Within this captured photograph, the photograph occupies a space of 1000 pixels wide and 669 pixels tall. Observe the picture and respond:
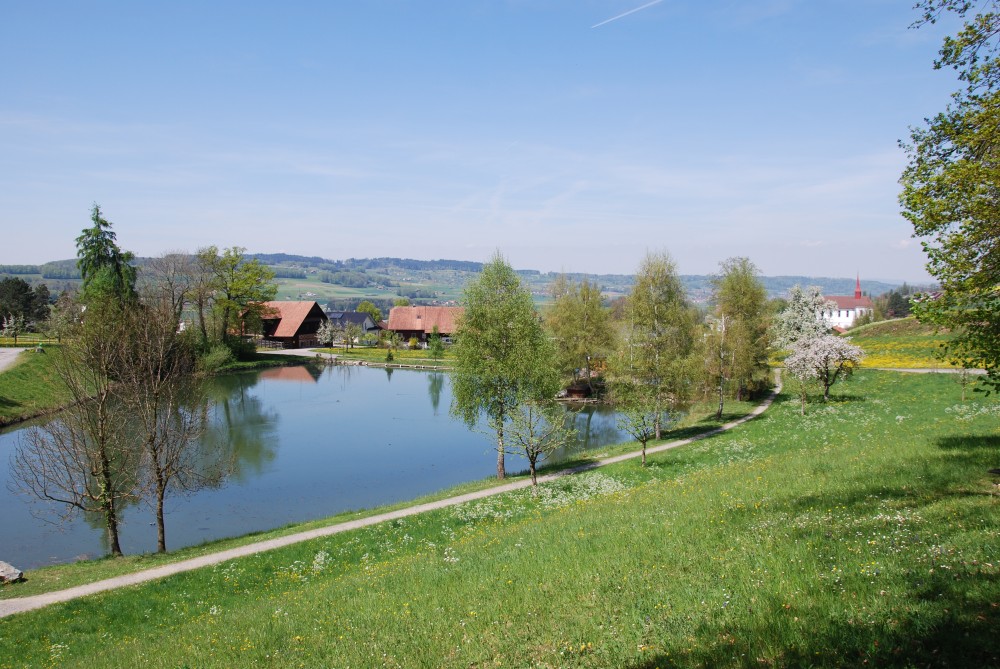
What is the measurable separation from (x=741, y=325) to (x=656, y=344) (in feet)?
41.0

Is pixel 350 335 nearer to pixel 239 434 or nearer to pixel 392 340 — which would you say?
pixel 392 340

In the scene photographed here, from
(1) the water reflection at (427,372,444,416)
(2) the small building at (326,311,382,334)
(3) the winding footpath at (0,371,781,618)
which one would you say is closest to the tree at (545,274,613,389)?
(1) the water reflection at (427,372,444,416)

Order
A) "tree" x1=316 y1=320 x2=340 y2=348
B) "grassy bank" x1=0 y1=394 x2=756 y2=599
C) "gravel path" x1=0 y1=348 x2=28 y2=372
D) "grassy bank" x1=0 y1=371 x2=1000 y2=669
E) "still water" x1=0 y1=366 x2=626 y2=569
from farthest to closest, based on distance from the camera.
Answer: "tree" x1=316 y1=320 x2=340 y2=348 → "gravel path" x1=0 y1=348 x2=28 y2=372 → "still water" x1=0 y1=366 x2=626 y2=569 → "grassy bank" x1=0 y1=394 x2=756 y2=599 → "grassy bank" x1=0 y1=371 x2=1000 y2=669

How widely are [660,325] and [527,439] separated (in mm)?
11935

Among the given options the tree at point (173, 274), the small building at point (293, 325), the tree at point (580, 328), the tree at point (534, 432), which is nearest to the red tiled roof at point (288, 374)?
the tree at point (173, 274)

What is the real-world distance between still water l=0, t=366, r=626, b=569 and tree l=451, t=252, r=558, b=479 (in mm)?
5285

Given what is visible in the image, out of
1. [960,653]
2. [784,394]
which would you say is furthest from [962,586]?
[784,394]

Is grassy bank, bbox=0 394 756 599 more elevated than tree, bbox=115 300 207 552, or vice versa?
tree, bbox=115 300 207 552

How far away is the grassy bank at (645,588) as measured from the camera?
6688 mm

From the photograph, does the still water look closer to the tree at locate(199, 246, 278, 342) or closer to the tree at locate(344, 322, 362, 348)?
the tree at locate(199, 246, 278, 342)

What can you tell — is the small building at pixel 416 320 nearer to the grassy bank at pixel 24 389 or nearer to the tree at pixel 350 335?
the tree at pixel 350 335

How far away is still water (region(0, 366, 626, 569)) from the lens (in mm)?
23812

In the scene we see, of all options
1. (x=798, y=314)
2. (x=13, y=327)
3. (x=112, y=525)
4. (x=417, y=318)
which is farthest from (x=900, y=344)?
(x=13, y=327)

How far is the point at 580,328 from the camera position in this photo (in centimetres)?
5622
